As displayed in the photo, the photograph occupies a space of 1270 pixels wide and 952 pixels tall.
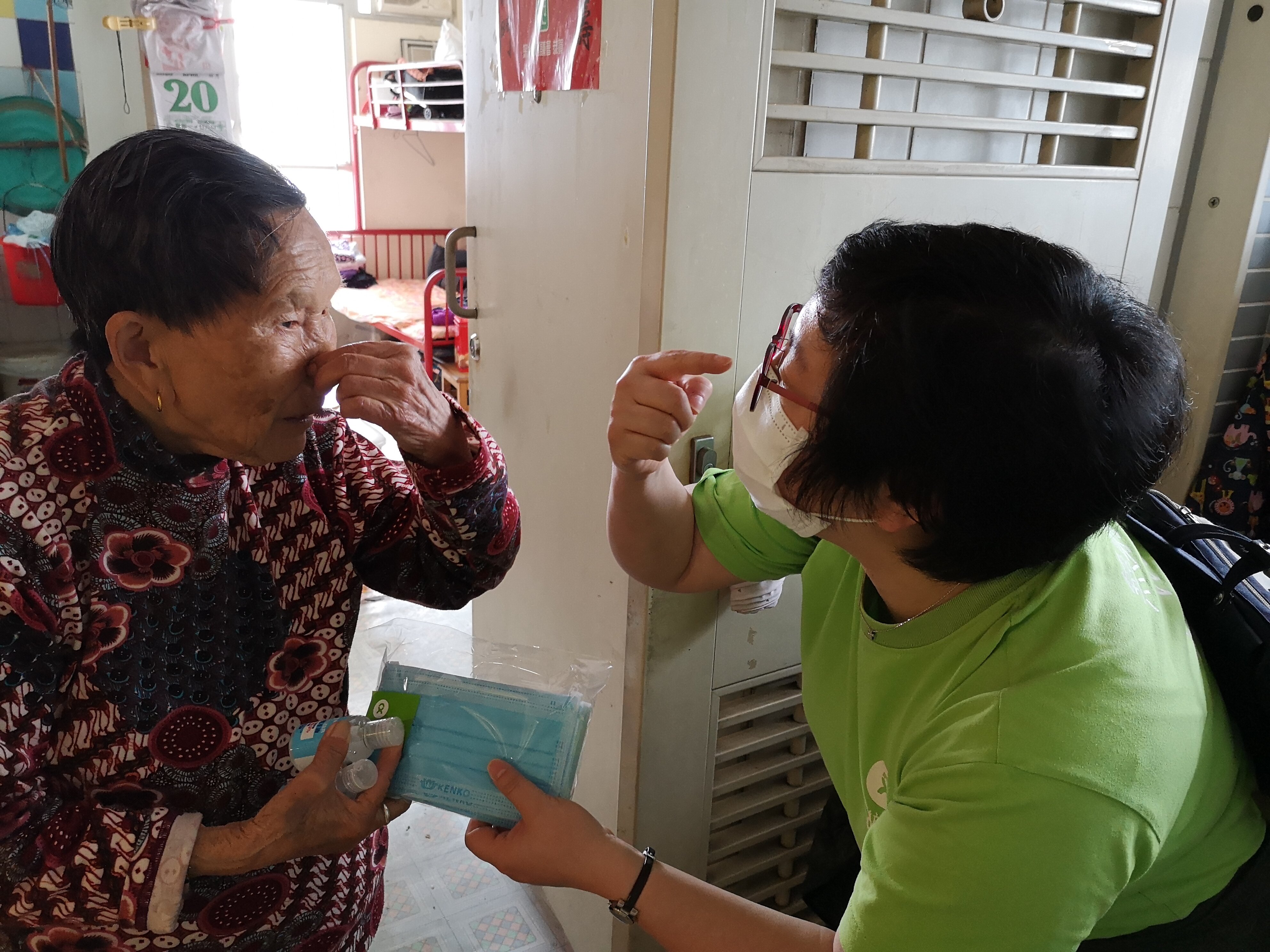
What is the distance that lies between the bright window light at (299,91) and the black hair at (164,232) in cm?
510

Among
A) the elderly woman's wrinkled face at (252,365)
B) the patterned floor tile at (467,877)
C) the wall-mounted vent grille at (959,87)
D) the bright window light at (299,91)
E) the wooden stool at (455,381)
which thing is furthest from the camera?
the bright window light at (299,91)

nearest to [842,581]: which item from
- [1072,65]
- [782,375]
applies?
[782,375]

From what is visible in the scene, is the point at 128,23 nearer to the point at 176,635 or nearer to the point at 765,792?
the point at 176,635

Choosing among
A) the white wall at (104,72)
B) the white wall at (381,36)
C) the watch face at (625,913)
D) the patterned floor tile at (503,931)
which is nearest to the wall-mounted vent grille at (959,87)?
the watch face at (625,913)

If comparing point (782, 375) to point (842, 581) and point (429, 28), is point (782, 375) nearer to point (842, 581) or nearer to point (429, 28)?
point (842, 581)

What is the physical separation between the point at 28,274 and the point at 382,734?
3607mm

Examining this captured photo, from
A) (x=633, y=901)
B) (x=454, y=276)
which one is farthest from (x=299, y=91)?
(x=633, y=901)

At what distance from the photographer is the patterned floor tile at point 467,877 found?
195 cm

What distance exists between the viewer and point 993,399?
2.44 ft

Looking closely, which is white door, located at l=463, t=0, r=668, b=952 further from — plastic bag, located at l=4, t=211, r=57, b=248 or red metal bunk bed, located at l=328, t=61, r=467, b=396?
plastic bag, located at l=4, t=211, r=57, b=248

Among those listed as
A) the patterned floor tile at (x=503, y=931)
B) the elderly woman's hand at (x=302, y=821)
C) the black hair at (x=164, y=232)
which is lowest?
the patterned floor tile at (x=503, y=931)

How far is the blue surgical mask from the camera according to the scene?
854mm

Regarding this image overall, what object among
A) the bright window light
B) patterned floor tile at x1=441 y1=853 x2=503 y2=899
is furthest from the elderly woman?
the bright window light

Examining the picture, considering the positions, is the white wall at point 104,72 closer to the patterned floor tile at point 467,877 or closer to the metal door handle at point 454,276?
the metal door handle at point 454,276
